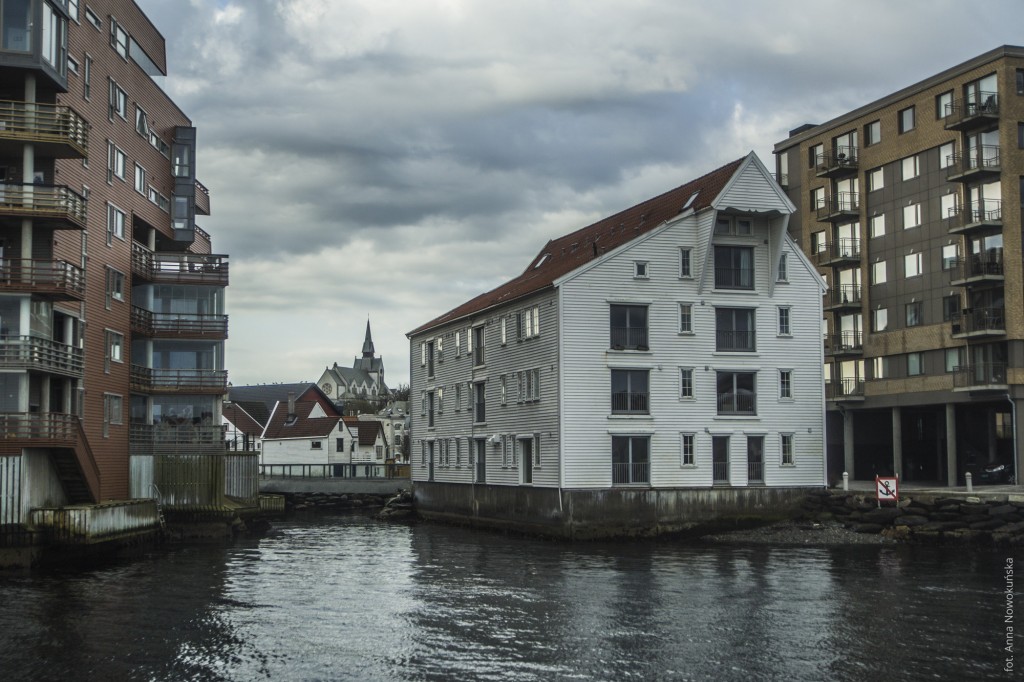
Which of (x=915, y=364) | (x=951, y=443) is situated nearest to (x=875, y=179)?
(x=915, y=364)

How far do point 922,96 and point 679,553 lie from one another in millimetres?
33305

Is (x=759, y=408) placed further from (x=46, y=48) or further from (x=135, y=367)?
(x=46, y=48)

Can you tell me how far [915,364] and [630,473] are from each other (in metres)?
22.7

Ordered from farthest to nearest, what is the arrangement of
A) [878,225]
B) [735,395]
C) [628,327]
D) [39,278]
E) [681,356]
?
1. [878,225]
2. [735,395]
3. [681,356]
4. [628,327]
5. [39,278]

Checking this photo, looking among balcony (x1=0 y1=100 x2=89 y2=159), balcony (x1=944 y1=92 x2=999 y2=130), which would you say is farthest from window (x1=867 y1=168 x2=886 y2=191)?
balcony (x1=0 y1=100 x2=89 y2=159)

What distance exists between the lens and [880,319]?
67.8 metres

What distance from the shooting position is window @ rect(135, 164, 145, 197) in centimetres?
5703

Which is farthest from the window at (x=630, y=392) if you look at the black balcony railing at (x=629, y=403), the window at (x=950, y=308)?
the window at (x=950, y=308)

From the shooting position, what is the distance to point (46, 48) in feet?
139

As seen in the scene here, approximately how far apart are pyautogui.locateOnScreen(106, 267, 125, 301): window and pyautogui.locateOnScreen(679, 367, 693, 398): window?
26.4 meters

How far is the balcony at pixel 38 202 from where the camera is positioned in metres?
41.3

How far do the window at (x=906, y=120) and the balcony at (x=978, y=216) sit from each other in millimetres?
7074

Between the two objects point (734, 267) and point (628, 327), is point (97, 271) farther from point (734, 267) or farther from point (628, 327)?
point (734, 267)

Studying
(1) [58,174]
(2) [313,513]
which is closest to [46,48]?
(1) [58,174]
